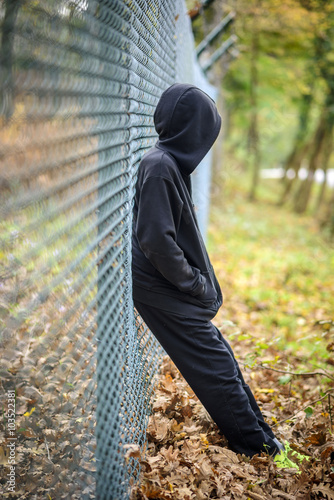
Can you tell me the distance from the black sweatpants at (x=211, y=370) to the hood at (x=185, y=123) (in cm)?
91

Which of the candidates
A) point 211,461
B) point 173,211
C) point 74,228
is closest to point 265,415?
point 211,461

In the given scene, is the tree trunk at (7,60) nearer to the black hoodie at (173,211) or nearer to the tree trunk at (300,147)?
the black hoodie at (173,211)

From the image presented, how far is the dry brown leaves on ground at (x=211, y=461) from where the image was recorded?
2555 mm

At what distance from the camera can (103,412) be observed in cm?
Result: 198

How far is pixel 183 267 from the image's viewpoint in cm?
248

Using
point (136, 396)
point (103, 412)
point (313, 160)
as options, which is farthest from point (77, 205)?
point (313, 160)

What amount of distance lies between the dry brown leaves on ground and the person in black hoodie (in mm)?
174

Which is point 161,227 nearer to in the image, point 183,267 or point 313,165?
point 183,267

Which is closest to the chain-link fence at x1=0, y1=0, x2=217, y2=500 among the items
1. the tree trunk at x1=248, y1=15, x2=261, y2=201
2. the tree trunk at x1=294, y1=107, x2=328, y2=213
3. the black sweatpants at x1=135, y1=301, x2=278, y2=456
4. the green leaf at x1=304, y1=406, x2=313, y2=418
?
the black sweatpants at x1=135, y1=301, x2=278, y2=456

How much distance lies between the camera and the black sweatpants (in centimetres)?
268

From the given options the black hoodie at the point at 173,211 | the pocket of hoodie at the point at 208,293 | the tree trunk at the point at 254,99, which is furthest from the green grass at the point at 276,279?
the tree trunk at the point at 254,99

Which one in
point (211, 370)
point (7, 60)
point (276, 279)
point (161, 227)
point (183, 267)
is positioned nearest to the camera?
point (7, 60)

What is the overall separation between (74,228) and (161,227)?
0.53 m

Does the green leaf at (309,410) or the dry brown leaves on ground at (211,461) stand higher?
the green leaf at (309,410)
